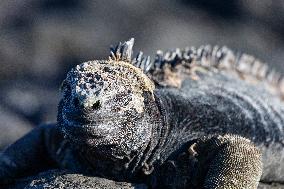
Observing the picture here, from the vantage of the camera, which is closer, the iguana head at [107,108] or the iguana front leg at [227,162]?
the iguana head at [107,108]

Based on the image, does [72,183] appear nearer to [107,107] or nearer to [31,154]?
[107,107]

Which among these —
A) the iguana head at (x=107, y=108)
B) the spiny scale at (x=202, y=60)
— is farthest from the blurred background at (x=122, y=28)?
the iguana head at (x=107, y=108)

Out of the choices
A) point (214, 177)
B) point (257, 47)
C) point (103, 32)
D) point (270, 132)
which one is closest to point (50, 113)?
point (103, 32)

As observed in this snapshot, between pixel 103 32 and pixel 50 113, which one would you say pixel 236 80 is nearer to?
pixel 50 113

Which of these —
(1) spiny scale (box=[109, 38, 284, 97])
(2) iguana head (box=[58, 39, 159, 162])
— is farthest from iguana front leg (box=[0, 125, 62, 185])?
(2) iguana head (box=[58, 39, 159, 162])

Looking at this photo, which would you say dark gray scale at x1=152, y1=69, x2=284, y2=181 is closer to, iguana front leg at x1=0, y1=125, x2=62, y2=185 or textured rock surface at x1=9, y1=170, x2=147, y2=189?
textured rock surface at x1=9, y1=170, x2=147, y2=189

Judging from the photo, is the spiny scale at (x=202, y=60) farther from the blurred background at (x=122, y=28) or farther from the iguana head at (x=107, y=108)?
the blurred background at (x=122, y=28)

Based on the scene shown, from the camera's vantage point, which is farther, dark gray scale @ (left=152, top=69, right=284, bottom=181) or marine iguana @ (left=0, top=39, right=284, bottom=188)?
dark gray scale @ (left=152, top=69, right=284, bottom=181)

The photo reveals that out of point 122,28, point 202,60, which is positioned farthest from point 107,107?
point 122,28
